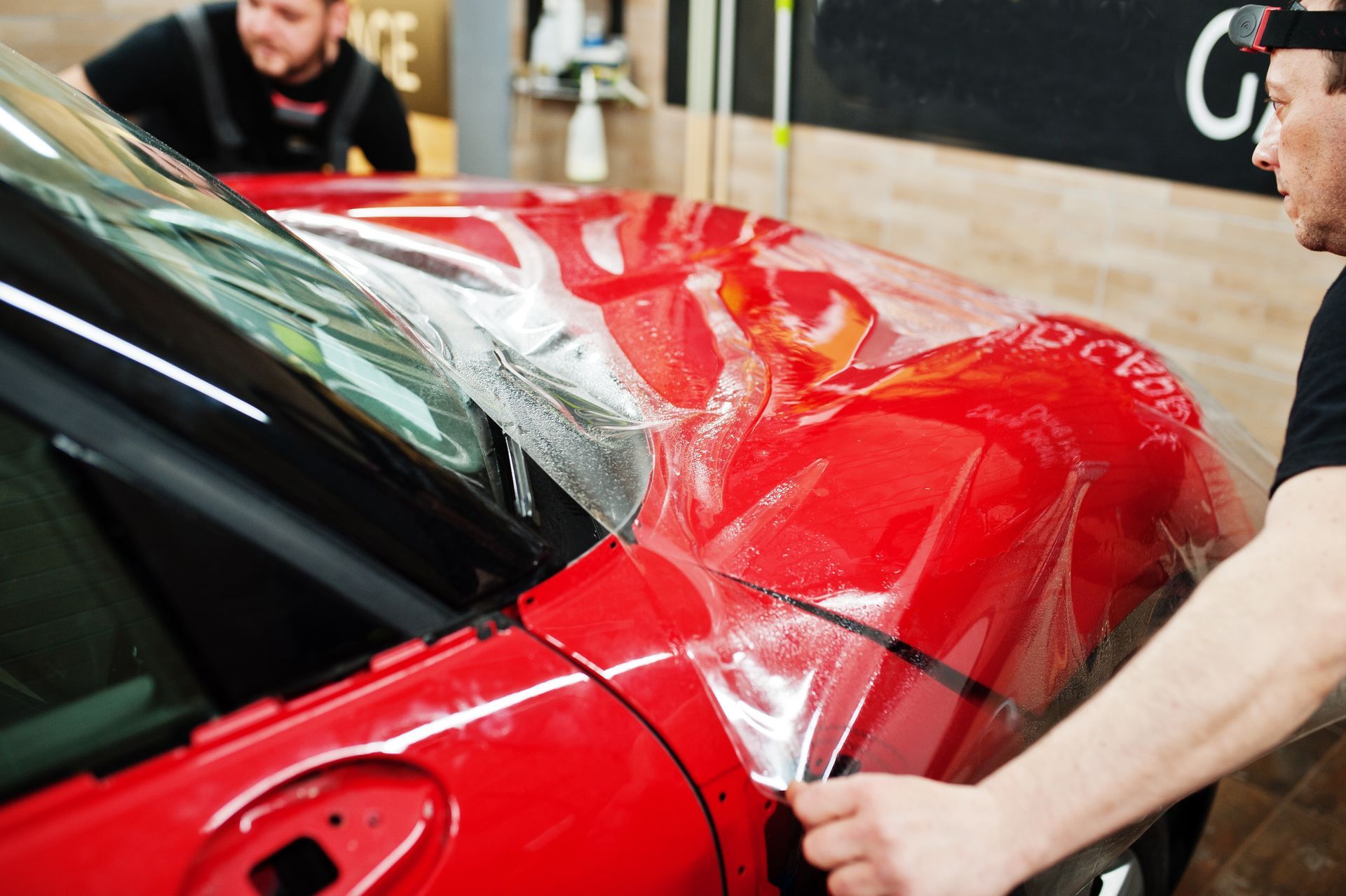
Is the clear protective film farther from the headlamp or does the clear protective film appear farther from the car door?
the headlamp

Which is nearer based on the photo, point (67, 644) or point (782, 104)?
point (67, 644)

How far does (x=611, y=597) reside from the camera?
939mm

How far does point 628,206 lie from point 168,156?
2.96 ft

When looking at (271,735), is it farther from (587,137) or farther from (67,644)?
(587,137)

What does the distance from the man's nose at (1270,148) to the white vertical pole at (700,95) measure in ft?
10.5

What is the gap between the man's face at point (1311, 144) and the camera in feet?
3.28

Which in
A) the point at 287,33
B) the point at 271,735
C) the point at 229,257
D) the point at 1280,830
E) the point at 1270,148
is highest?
the point at 287,33

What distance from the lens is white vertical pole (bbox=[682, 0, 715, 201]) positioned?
4109 millimetres

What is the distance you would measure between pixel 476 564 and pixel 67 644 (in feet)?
1.25

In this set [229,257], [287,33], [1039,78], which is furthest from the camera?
[1039,78]

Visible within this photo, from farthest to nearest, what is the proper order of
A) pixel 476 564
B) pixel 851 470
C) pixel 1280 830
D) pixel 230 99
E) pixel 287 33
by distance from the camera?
pixel 230 99 < pixel 287 33 < pixel 1280 830 < pixel 851 470 < pixel 476 564

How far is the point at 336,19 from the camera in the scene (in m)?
2.94

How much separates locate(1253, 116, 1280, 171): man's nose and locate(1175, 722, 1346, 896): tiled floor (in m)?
1.27

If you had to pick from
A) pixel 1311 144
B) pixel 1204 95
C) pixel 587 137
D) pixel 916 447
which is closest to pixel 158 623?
pixel 916 447
